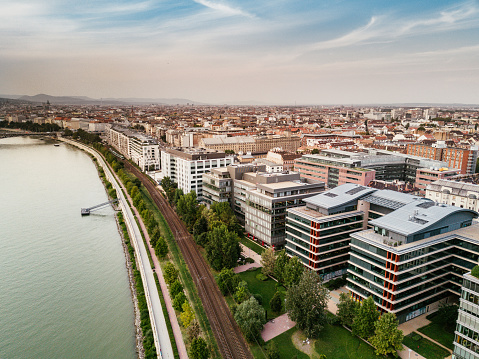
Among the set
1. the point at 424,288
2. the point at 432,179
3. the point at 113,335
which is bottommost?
the point at 113,335

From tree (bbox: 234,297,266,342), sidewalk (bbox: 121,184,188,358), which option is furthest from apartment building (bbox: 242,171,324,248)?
tree (bbox: 234,297,266,342)

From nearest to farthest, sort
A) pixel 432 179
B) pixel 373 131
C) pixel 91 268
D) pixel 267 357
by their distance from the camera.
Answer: pixel 267 357
pixel 91 268
pixel 432 179
pixel 373 131

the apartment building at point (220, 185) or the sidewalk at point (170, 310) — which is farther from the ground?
the apartment building at point (220, 185)

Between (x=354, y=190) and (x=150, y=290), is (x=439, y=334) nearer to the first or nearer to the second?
(x=354, y=190)

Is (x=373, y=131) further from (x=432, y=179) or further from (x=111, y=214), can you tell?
(x=111, y=214)

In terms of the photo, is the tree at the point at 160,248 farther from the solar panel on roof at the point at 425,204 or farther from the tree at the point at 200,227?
the solar panel on roof at the point at 425,204

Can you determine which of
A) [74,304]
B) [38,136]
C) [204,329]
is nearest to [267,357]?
[204,329]

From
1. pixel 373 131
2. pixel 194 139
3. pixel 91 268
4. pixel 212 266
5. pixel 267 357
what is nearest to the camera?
pixel 267 357

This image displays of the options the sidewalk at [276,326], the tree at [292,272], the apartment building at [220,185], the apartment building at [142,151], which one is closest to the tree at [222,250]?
the tree at [292,272]
